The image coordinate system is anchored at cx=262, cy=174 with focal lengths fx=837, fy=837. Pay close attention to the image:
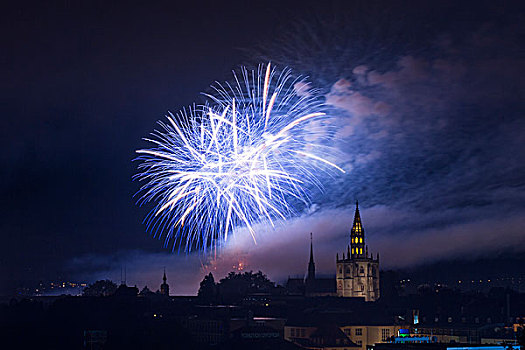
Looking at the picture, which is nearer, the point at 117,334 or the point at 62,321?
the point at 117,334

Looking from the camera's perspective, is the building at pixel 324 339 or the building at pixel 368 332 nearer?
the building at pixel 324 339

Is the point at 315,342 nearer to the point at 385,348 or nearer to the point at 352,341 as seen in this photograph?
the point at 352,341

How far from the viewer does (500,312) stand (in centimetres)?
15612

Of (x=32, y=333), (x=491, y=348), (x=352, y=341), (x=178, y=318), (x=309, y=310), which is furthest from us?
(x=309, y=310)

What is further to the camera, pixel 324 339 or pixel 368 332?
pixel 368 332

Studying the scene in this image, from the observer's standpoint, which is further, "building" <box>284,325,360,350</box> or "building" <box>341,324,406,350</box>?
"building" <box>341,324,406,350</box>

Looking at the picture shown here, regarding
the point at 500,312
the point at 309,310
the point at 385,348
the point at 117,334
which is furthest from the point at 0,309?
the point at 385,348

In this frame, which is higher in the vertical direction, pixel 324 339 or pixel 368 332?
pixel 368 332

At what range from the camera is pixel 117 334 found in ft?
439

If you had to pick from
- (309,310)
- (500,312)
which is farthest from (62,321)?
(500,312)

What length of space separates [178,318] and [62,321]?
92.2 ft

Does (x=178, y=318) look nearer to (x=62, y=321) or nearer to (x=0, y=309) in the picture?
(x=62, y=321)

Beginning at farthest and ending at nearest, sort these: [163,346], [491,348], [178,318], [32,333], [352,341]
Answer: [178,318] → [352,341] → [32,333] → [163,346] → [491,348]

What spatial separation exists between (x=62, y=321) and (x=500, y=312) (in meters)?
80.2
